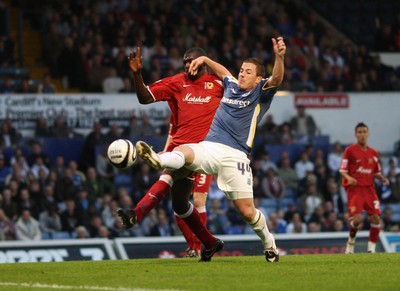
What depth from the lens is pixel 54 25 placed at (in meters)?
26.2

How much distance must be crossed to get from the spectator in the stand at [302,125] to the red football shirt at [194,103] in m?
13.4

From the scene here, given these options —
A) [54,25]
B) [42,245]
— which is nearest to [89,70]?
[54,25]

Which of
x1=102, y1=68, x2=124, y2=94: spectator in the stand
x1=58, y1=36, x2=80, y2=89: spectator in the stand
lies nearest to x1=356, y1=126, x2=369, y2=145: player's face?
x1=102, y1=68, x2=124, y2=94: spectator in the stand

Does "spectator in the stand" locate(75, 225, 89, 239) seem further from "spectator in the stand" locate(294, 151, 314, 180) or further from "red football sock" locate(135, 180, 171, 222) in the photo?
"red football sock" locate(135, 180, 171, 222)

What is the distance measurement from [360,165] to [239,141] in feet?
21.7

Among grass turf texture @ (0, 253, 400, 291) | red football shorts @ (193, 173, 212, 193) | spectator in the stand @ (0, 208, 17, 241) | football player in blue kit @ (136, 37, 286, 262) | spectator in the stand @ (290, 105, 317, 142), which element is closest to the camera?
grass turf texture @ (0, 253, 400, 291)

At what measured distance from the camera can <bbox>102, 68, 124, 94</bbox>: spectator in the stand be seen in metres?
25.6

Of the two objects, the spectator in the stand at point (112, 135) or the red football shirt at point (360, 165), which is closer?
the red football shirt at point (360, 165)

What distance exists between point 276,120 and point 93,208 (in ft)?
20.9

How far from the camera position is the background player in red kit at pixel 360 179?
59.4 feet

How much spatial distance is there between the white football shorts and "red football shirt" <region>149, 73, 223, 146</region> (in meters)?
Answer: 1.29

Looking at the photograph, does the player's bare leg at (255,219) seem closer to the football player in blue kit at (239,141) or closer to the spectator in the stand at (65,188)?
the football player in blue kit at (239,141)

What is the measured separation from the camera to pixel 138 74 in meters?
12.1

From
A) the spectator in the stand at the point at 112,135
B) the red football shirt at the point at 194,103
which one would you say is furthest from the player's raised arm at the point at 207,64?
the spectator in the stand at the point at 112,135
